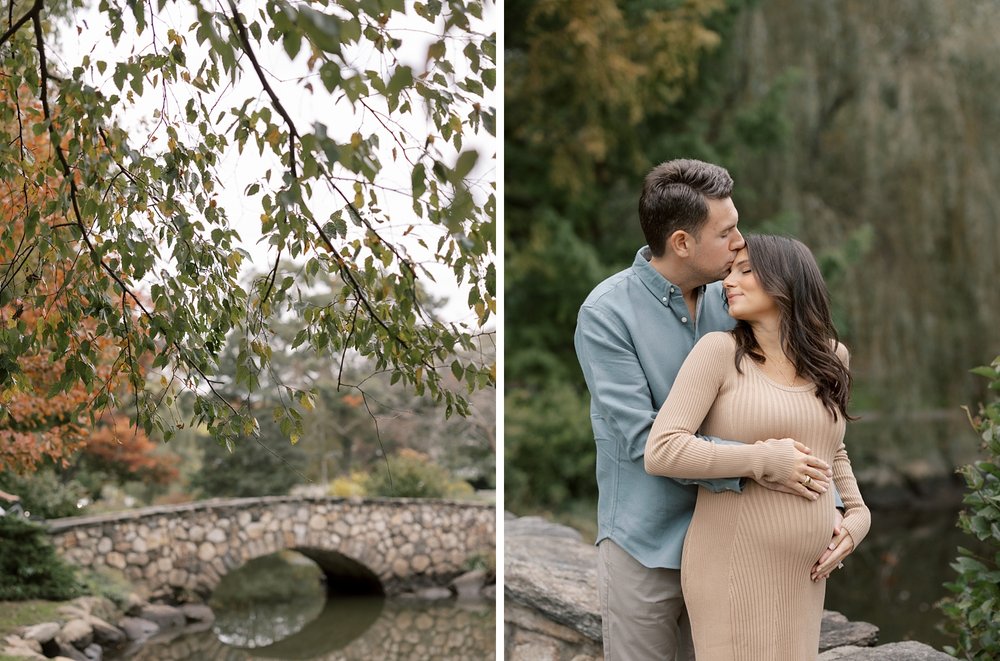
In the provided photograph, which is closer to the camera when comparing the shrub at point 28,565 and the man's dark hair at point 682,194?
the man's dark hair at point 682,194

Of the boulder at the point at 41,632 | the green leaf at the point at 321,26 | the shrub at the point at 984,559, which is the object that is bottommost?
the boulder at the point at 41,632

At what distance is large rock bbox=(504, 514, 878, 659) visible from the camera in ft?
7.60

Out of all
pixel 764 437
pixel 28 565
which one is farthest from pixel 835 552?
pixel 28 565

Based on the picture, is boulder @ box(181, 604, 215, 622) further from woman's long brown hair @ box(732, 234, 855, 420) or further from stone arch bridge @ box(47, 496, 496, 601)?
woman's long brown hair @ box(732, 234, 855, 420)

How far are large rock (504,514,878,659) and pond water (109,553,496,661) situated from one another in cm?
472

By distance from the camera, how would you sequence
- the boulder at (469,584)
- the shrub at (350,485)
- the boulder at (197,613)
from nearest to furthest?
the boulder at (197,613) → the boulder at (469,584) → the shrub at (350,485)

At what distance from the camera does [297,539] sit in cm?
883

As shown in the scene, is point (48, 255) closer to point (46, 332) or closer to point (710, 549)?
point (46, 332)

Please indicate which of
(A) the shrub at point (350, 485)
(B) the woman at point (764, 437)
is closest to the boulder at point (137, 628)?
(A) the shrub at point (350, 485)

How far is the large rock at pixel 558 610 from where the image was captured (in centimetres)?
232

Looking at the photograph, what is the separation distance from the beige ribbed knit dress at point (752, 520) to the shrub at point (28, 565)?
5.57 meters

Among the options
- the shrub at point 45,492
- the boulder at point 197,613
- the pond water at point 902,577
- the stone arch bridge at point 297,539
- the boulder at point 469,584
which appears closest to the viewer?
the pond water at point 902,577

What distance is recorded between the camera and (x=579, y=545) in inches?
122

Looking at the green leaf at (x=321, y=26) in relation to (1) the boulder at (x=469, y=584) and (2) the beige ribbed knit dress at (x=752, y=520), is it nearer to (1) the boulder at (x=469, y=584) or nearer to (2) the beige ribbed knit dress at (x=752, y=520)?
(2) the beige ribbed knit dress at (x=752, y=520)
